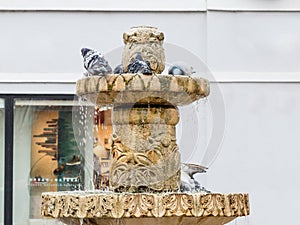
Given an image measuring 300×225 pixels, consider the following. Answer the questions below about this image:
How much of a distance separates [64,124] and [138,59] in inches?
198

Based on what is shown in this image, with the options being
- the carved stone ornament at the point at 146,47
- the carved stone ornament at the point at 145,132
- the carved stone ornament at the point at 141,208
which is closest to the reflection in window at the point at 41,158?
the carved stone ornament at the point at 146,47

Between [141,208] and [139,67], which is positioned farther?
[139,67]

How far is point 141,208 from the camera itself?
809 centimetres

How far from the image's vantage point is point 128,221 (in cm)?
819

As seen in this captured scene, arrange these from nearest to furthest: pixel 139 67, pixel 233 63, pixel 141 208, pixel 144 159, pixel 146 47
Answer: pixel 141 208 → pixel 139 67 → pixel 144 159 → pixel 146 47 → pixel 233 63

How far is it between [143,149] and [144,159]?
0.08 meters

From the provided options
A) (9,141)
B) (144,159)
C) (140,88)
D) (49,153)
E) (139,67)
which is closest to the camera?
(140,88)

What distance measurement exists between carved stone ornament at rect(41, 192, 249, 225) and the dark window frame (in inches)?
210

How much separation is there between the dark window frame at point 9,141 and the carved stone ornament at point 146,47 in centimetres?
439

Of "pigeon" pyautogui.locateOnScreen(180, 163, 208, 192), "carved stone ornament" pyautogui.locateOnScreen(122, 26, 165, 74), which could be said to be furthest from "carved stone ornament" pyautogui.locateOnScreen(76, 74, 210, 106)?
"pigeon" pyautogui.locateOnScreen(180, 163, 208, 192)

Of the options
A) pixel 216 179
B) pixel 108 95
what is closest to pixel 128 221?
pixel 108 95

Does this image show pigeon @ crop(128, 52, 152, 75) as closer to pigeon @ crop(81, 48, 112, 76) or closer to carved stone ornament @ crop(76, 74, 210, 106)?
carved stone ornament @ crop(76, 74, 210, 106)

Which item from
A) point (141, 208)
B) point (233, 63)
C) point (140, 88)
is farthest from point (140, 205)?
point (233, 63)

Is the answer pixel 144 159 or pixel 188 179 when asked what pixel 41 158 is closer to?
pixel 188 179
